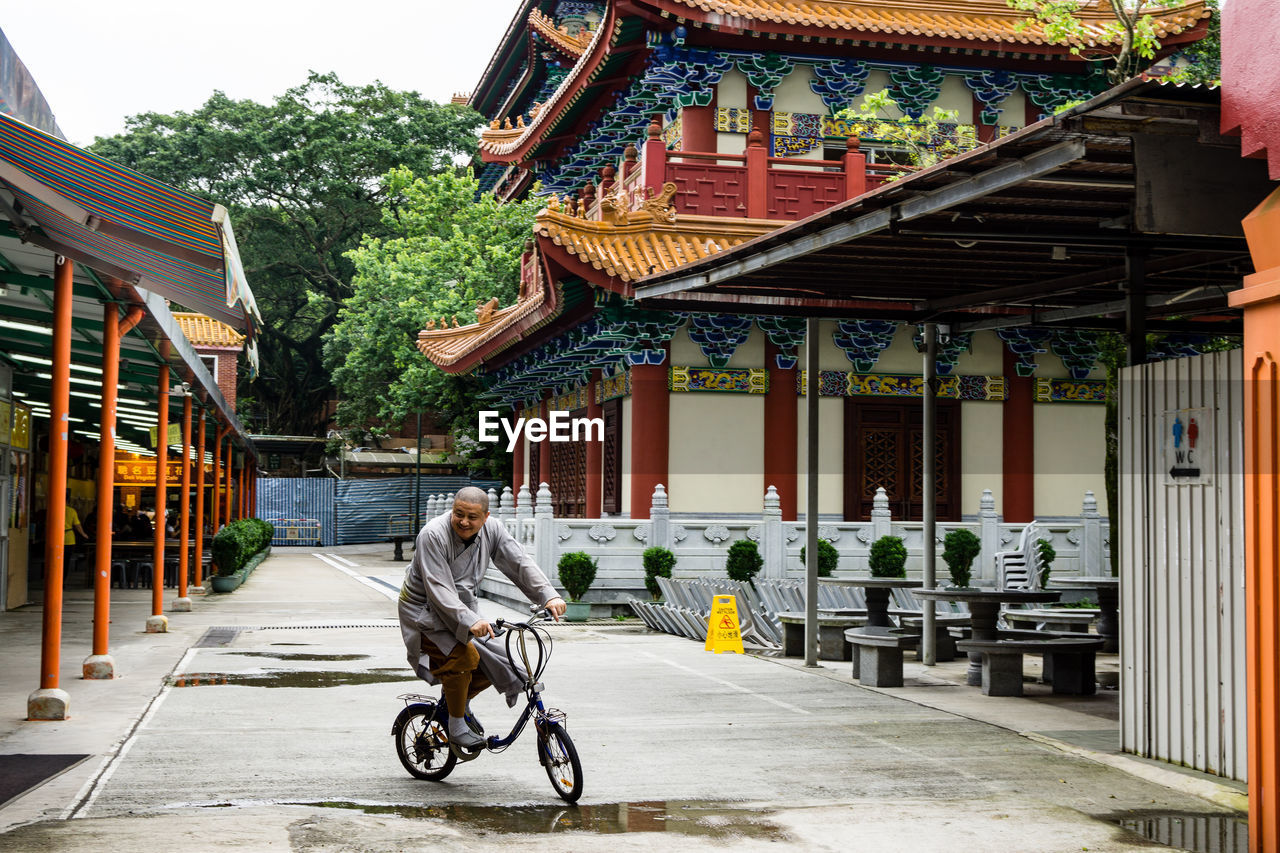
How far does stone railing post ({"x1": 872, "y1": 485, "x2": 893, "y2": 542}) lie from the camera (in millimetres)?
19484

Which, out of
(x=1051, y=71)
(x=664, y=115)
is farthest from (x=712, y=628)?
(x=1051, y=71)

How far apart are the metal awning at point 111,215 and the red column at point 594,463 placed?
42.1 ft

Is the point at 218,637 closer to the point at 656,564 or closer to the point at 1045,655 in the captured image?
the point at 656,564

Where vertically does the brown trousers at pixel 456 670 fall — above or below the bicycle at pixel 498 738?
above

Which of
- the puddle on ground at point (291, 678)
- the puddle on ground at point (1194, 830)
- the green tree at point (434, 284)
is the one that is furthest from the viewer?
the green tree at point (434, 284)

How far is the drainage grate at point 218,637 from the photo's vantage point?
1541 cm

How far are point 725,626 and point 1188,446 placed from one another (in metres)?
7.47

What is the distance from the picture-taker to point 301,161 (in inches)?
2152

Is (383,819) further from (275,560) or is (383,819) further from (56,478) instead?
(275,560)

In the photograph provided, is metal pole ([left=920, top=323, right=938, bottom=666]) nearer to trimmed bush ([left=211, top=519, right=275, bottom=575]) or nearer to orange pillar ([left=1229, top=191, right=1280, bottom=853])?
orange pillar ([left=1229, top=191, right=1280, bottom=853])

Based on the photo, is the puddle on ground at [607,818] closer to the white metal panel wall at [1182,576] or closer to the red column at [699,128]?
the white metal panel wall at [1182,576]

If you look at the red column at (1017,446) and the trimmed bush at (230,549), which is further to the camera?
the trimmed bush at (230,549)

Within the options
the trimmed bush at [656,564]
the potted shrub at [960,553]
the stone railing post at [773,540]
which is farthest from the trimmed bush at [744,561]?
the potted shrub at [960,553]

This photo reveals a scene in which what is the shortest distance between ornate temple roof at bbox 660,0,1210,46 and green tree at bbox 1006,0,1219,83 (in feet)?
0.74
